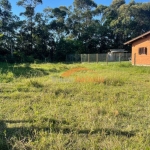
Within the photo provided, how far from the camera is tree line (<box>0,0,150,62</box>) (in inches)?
1266

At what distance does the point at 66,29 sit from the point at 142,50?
2198cm

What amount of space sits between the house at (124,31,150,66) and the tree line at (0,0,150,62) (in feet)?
52.5

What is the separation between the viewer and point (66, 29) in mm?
37875

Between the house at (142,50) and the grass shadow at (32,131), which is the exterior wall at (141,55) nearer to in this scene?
the house at (142,50)

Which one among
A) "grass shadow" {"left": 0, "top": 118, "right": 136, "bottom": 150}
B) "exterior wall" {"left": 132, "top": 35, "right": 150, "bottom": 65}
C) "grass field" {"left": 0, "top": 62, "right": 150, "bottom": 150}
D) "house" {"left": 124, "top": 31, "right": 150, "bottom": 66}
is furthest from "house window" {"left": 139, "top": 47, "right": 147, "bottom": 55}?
"grass shadow" {"left": 0, "top": 118, "right": 136, "bottom": 150}

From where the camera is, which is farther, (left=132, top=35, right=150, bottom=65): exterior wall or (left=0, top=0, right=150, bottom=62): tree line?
(left=0, top=0, right=150, bottom=62): tree line

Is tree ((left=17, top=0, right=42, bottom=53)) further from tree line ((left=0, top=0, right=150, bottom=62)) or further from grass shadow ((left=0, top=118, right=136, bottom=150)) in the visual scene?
grass shadow ((left=0, top=118, right=136, bottom=150))

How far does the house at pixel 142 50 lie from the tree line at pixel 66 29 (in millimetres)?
15991

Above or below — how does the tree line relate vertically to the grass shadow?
above

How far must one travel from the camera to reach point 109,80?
8.12 meters

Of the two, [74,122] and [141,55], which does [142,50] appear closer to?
[141,55]

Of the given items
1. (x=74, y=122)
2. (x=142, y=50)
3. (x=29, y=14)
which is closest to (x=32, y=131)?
(x=74, y=122)

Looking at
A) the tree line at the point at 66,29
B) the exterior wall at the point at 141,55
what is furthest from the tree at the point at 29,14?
the exterior wall at the point at 141,55

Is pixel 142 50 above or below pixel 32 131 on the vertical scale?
above
